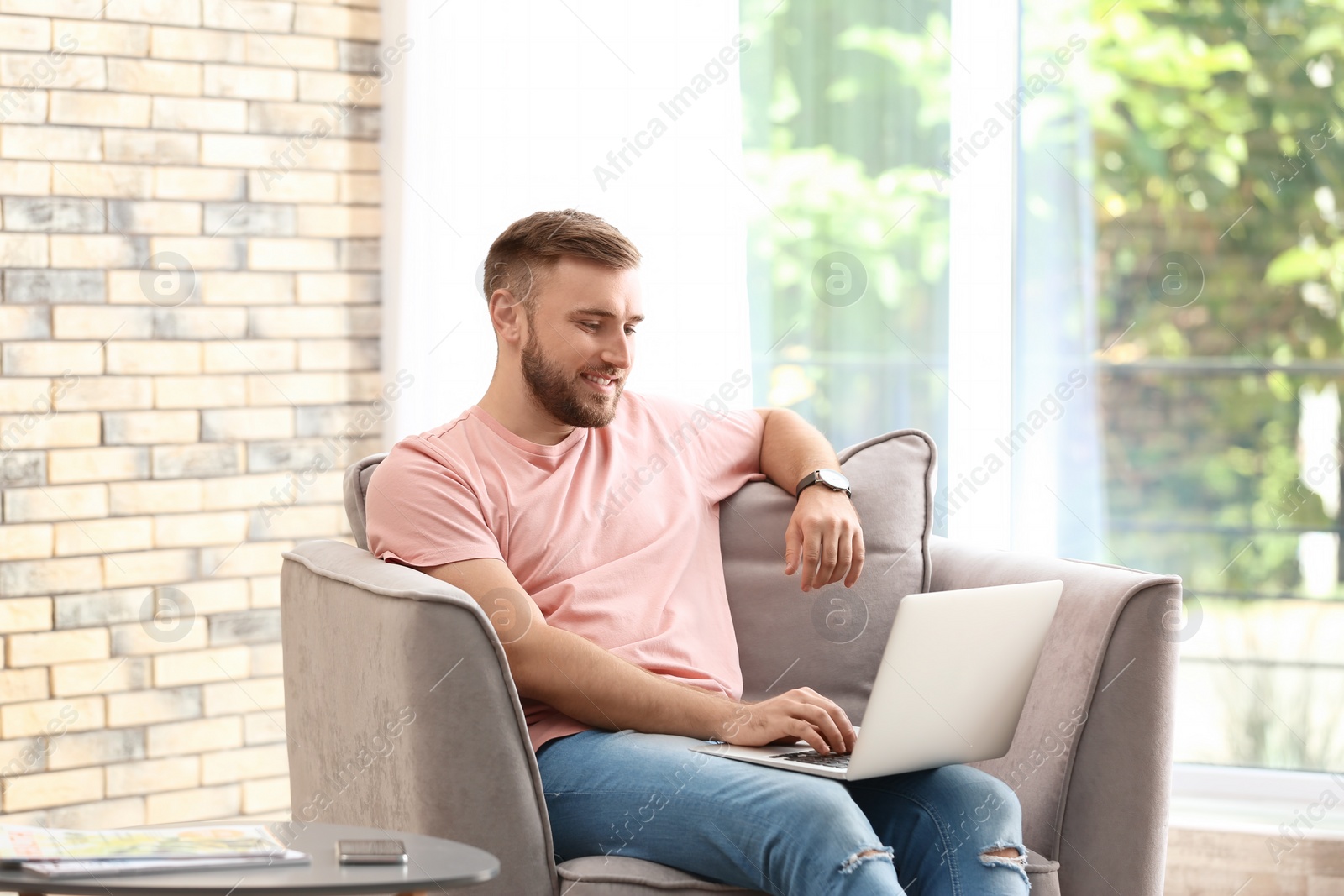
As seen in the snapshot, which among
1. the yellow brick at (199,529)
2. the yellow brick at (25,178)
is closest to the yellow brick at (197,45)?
the yellow brick at (25,178)

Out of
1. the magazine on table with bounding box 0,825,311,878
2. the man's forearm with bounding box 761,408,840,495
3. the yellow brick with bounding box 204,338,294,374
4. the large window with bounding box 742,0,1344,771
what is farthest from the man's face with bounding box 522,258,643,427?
the yellow brick with bounding box 204,338,294,374

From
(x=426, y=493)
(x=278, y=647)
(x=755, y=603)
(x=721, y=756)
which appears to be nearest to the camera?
(x=721, y=756)

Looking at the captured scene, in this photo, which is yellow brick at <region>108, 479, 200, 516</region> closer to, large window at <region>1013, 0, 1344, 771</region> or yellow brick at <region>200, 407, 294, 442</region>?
yellow brick at <region>200, 407, 294, 442</region>

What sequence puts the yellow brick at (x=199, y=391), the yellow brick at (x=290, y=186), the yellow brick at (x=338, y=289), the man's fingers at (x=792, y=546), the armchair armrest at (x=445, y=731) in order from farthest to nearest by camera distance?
→ the yellow brick at (x=338, y=289)
the yellow brick at (x=290, y=186)
the yellow brick at (x=199, y=391)
the man's fingers at (x=792, y=546)
the armchair armrest at (x=445, y=731)

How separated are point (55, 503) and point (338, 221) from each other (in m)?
0.90

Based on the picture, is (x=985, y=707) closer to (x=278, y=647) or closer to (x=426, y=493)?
(x=426, y=493)

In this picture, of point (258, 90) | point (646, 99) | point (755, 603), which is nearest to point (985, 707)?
point (755, 603)

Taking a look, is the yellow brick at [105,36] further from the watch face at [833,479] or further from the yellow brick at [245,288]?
the watch face at [833,479]

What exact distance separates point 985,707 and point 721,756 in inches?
12.9

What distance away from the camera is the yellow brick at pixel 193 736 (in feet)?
9.77

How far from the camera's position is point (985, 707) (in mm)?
1659

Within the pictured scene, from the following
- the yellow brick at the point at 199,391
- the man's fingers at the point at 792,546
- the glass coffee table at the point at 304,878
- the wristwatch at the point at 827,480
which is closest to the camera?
the glass coffee table at the point at 304,878

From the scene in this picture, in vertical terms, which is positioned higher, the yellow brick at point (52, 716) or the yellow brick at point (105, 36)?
the yellow brick at point (105, 36)

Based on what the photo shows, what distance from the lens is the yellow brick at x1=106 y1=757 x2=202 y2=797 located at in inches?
115
